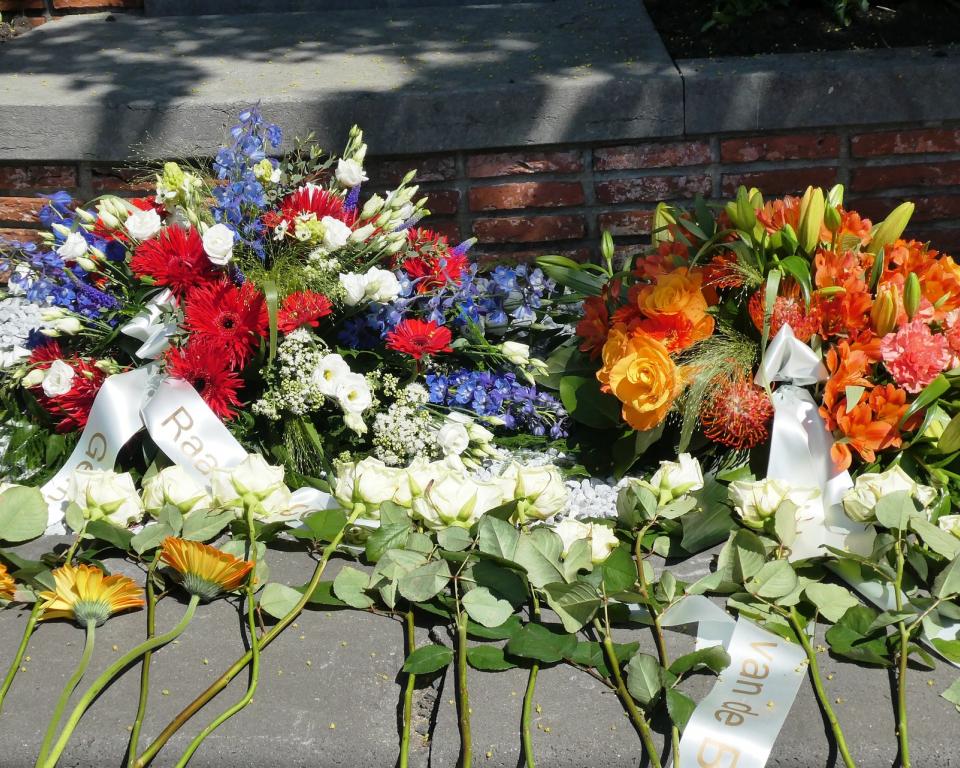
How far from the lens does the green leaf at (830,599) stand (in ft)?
4.64

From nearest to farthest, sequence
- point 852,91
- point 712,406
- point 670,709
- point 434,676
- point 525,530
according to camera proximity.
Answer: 1. point 670,709
2. point 434,676
3. point 525,530
4. point 712,406
5. point 852,91

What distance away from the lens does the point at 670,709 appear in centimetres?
123

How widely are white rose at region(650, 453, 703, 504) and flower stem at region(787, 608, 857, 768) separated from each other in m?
0.29

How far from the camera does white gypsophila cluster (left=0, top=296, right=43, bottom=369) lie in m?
2.22

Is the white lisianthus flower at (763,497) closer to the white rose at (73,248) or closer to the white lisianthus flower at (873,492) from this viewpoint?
the white lisianthus flower at (873,492)

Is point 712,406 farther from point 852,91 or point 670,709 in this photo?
point 852,91

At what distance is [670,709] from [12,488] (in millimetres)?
1136

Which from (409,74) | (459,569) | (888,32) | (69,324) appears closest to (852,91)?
(888,32)

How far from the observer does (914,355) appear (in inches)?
65.6

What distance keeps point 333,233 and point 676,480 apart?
2.74 ft

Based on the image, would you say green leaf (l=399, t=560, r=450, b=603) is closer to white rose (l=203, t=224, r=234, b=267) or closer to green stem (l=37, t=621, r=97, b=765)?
green stem (l=37, t=621, r=97, b=765)

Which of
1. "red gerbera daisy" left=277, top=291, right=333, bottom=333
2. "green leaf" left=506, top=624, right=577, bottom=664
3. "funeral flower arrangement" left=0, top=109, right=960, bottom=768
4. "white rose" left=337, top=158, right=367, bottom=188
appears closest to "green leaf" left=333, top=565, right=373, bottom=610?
"funeral flower arrangement" left=0, top=109, right=960, bottom=768

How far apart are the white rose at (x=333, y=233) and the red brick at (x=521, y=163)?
814 mm

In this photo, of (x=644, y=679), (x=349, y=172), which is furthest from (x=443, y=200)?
(x=644, y=679)
